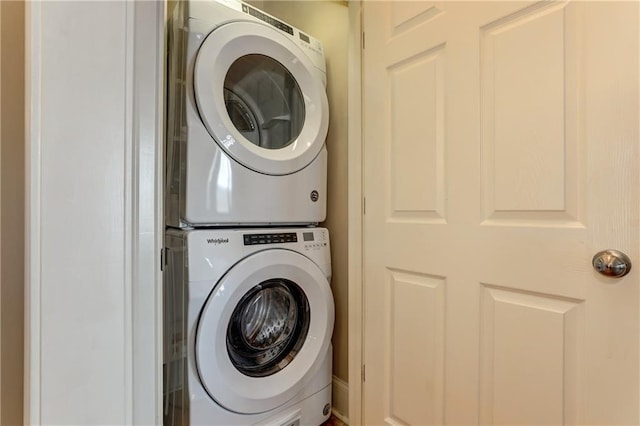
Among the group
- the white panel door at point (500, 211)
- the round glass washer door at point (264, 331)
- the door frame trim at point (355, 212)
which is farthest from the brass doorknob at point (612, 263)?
the round glass washer door at point (264, 331)

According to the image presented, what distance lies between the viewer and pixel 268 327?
123 centimetres

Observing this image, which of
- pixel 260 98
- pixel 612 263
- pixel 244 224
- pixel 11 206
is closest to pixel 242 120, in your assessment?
pixel 260 98

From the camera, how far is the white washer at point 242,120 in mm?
1021

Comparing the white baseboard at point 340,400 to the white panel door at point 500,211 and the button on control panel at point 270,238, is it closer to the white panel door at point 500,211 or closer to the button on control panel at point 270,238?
the white panel door at point 500,211

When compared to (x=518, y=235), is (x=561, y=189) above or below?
above

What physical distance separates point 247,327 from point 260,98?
0.89 m

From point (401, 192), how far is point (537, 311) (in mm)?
521

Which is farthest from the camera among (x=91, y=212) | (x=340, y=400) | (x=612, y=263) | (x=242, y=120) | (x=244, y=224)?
(x=340, y=400)

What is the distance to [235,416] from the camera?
3.45 ft

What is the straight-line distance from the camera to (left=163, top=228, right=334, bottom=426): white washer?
3.18ft

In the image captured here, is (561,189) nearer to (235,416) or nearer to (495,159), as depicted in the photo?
(495,159)

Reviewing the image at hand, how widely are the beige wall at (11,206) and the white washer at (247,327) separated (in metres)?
0.52

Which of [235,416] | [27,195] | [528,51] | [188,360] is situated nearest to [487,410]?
[235,416]

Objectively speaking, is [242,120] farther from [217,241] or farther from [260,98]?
[217,241]
